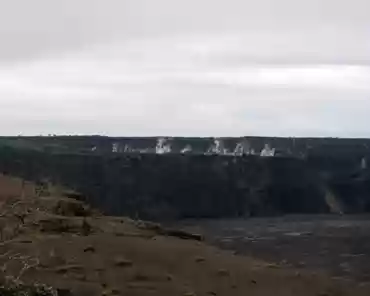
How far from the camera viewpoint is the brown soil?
12289mm

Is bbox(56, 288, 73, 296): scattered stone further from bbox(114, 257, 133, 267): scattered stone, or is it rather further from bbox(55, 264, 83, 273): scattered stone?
bbox(114, 257, 133, 267): scattered stone

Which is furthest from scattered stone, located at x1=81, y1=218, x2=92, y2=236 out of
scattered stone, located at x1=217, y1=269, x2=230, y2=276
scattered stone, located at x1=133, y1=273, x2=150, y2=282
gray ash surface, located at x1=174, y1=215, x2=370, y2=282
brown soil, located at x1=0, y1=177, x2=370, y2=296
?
gray ash surface, located at x1=174, y1=215, x2=370, y2=282

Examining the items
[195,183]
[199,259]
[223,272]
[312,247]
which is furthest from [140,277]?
[195,183]

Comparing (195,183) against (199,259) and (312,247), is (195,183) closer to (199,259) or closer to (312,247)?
(312,247)

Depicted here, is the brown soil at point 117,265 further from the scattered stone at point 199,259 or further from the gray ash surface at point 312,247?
the gray ash surface at point 312,247

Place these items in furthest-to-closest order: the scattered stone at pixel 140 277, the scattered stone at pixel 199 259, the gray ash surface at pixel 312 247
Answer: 1. the gray ash surface at pixel 312 247
2. the scattered stone at pixel 199 259
3. the scattered stone at pixel 140 277

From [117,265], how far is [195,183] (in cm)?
5785

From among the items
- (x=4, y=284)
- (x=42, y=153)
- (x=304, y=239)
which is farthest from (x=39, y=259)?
(x=42, y=153)

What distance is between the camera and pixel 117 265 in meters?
13.7

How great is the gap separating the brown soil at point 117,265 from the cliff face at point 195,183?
145 ft

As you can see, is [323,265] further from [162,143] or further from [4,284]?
[162,143]

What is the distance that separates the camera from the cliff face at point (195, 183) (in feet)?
217

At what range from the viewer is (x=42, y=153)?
226 ft

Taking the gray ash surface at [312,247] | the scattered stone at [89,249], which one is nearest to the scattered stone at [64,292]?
the scattered stone at [89,249]
